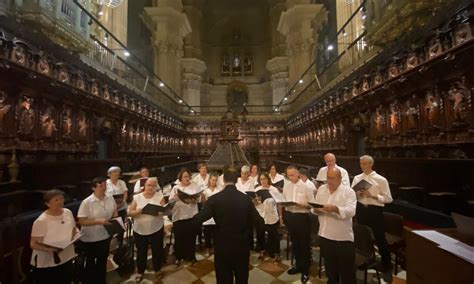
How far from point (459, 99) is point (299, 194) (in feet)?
11.7

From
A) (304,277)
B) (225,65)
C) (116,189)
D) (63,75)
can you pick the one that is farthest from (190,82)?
(304,277)

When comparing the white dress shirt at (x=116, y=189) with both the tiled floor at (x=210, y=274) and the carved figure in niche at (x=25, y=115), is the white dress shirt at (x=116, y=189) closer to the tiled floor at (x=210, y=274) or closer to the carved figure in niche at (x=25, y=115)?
the tiled floor at (x=210, y=274)

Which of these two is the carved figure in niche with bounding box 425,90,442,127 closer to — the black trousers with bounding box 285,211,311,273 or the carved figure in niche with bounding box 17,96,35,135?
the black trousers with bounding box 285,211,311,273

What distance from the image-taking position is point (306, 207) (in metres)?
3.60

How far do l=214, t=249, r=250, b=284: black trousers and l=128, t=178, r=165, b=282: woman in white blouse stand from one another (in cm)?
150

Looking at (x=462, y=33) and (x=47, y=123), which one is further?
(x=47, y=123)

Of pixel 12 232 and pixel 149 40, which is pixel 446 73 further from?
pixel 149 40

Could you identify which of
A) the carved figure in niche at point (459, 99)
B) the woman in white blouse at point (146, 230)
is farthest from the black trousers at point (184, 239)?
the carved figure in niche at point (459, 99)

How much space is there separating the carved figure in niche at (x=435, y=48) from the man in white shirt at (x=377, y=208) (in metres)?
3.12

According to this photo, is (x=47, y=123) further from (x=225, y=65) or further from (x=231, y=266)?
(x=225, y=65)

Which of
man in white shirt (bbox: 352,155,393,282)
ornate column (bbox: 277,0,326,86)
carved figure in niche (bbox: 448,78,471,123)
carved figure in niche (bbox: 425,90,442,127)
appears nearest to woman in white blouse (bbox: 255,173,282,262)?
man in white shirt (bbox: 352,155,393,282)

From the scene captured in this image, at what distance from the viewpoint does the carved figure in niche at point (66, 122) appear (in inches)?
288

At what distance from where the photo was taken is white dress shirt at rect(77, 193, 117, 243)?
10.00 ft

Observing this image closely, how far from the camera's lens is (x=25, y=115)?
19.4ft
